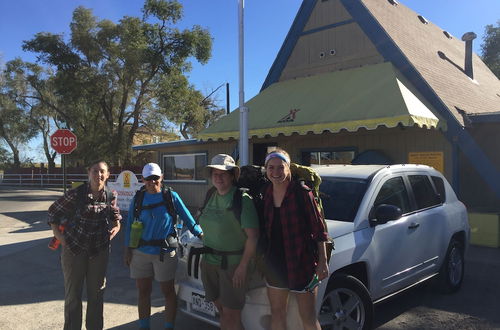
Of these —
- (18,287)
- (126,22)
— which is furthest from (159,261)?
(126,22)

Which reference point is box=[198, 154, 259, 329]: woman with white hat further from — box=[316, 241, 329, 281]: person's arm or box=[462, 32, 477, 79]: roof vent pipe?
box=[462, 32, 477, 79]: roof vent pipe

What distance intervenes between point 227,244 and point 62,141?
7977mm

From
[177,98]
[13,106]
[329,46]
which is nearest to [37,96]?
[13,106]

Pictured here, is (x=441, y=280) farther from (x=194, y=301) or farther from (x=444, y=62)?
(x=444, y=62)

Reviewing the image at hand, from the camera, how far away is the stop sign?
31.0 ft

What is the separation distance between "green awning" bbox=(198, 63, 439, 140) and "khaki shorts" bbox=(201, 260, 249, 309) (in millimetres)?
5745

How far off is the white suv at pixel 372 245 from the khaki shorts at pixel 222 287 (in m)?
0.14

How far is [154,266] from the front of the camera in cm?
358

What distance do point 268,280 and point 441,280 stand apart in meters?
3.12

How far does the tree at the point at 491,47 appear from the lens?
30.3 metres

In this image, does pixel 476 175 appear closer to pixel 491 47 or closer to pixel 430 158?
pixel 430 158

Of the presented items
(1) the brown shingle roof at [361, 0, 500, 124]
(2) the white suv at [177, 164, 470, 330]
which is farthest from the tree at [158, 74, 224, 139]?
(2) the white suv at [177, 164, 470, 330]

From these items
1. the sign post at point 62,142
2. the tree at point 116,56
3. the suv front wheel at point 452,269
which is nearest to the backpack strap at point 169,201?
the suv front wheel at point 452,269

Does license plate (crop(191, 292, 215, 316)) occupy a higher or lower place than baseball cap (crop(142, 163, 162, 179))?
lower
